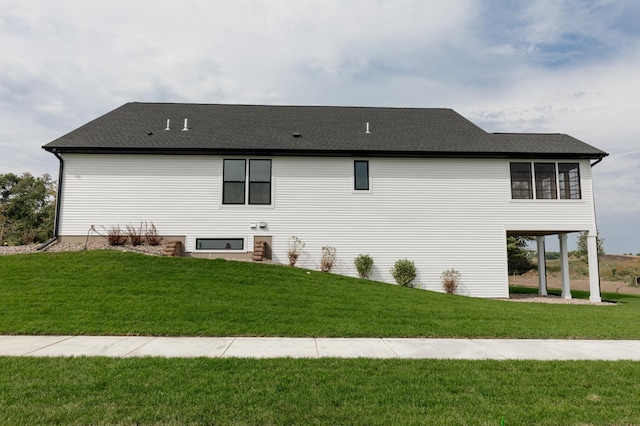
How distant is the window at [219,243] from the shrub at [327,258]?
11.6 feet

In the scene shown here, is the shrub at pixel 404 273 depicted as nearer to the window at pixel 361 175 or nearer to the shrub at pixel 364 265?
the shrub at pixel 364 265

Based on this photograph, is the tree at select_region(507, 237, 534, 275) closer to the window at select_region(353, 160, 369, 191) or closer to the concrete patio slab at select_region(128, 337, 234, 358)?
the window at select_region(353, 160, 369, 191)

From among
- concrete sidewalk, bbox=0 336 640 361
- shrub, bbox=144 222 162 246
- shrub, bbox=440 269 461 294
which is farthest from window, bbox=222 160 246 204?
shrub, bbox=440 269 461 294

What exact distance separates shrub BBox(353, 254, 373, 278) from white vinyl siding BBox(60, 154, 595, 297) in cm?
29

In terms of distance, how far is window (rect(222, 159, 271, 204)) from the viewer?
1585cm

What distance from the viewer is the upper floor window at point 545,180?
53.0ft

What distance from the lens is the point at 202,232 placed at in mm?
15477

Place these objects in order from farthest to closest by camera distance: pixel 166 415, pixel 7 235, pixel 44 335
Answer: pixel 7 235 < pixel 44 335 < pixel 166 415

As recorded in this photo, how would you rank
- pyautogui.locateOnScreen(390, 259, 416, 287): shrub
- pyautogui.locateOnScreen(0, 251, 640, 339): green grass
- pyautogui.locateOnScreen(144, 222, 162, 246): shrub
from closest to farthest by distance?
pyautogui.locateOnScreen(0, 251, 640, 339): green grass
pyautogui.locateOnScreen(144, 222, 162, 246): shrub
pyautogui.locateOnScreen(390, 259, 416, 287): shrub

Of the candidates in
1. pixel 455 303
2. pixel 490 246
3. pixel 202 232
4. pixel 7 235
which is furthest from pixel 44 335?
pixel 7 235

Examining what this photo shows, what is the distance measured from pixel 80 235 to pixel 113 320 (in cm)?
937

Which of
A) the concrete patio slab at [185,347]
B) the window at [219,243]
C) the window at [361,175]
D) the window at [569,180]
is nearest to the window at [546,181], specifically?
the window at [569,180]

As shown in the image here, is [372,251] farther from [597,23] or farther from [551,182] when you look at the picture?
[597,23]

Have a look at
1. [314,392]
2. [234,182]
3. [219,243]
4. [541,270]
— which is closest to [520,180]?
[541,270]
